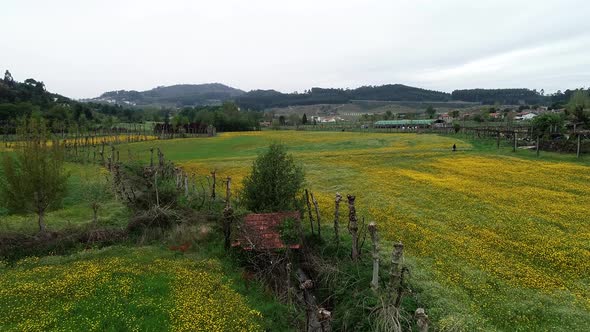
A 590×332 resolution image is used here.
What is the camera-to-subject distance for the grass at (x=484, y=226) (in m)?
13.6

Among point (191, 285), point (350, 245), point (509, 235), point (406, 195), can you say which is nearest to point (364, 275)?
point (350, 245)

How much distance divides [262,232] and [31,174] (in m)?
12.8

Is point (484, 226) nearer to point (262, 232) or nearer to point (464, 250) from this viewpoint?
point (464, 250)

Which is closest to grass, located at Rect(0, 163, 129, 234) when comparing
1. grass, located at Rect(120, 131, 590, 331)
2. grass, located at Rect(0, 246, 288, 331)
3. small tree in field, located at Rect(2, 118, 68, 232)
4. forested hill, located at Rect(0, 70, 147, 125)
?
small tree in field, located at Rect(2, 118, 68, 232)

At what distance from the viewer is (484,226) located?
22.2 metres

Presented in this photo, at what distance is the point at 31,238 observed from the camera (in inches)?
744

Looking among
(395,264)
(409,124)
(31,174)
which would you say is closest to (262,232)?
(395,264)

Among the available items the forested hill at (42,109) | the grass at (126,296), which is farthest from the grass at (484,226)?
the forested hill at (42,109)

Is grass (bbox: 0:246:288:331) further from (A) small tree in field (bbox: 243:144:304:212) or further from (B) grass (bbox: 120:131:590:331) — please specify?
(B) grass (bbox: 120:131:590:331)

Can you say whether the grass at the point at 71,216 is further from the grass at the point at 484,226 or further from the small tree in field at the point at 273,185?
the grass at the point at 484,226

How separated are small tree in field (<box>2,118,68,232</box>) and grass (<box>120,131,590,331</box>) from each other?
16.0m

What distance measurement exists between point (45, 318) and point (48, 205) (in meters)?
10.9

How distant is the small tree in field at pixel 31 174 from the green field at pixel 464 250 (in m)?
1.89

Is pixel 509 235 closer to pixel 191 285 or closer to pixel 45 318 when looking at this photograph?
pixel 191 285
